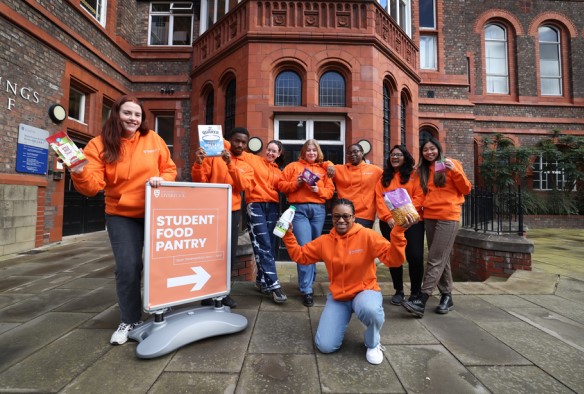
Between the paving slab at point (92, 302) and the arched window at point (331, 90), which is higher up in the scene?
the arched window at point (331, 90)

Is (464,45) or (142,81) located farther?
(464,45)

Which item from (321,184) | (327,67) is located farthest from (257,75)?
(321,184)

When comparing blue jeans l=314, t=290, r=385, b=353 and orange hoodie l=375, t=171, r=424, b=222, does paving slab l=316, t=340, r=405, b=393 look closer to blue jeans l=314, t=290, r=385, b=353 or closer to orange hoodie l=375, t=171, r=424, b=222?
blue jeans l=314, t=290, r=385, b=353

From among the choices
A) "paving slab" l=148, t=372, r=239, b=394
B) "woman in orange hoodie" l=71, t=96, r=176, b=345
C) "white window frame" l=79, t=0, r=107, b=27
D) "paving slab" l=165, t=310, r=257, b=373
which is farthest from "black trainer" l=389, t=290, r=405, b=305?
"white window frame" l=79, t=0, r=107, b=27

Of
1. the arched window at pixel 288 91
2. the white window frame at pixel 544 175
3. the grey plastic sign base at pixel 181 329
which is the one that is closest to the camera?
the grey plastic sign base at pixel 181 329

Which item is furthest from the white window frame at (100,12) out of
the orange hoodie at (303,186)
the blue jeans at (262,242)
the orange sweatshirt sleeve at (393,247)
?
the orange sweatshirt sleeve at (393,247)

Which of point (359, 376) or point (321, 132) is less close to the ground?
point (321, 132)

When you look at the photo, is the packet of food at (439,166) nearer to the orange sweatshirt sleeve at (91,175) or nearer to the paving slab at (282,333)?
the paving slab at (282,333)

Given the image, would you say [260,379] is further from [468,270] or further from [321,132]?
[321,132]

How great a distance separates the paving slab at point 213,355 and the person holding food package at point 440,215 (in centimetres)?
174

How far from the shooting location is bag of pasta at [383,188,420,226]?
2062 mm

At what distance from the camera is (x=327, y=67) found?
9188 mm

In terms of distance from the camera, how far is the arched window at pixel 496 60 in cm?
1521

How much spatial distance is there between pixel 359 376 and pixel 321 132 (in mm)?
8070
